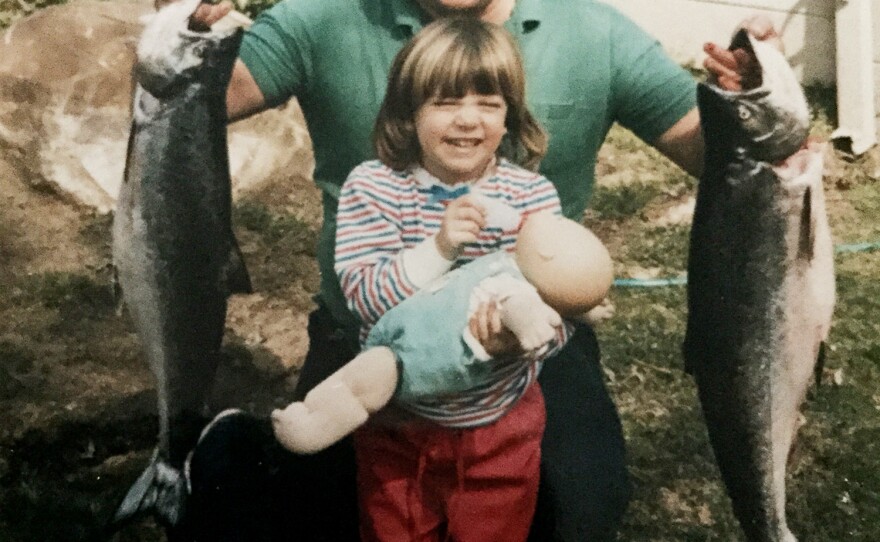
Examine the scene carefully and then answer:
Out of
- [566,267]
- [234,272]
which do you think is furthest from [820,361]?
[234,272]

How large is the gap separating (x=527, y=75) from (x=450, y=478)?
446mm

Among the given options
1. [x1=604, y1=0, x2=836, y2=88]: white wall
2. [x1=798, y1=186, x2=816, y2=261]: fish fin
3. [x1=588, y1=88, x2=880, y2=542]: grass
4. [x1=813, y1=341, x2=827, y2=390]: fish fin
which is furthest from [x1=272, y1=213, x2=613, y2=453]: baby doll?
[x1=588, y1=88, x2=880, y2=542]: grass

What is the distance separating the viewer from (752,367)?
1134mm

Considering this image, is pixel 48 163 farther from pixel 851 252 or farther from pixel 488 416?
pixel 851 252

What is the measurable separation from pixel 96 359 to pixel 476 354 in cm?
79

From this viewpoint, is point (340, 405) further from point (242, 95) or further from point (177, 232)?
point (242, 95)

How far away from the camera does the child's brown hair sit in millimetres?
1039

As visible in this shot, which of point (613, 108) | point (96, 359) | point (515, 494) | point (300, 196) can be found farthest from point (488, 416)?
point (96, 359)

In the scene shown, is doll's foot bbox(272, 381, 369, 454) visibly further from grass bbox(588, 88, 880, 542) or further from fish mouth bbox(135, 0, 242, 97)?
grass bbox(588, 88, 880, 542)

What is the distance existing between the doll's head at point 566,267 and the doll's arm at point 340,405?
6.9 inches

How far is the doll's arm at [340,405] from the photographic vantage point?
1026 mm

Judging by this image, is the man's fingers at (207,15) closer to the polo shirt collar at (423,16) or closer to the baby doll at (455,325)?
the polo shirt collar at (423,16)

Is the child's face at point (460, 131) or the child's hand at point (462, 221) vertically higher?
the child's face at point (460, 131)

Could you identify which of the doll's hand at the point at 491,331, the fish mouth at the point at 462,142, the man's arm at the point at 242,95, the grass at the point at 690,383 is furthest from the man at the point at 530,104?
the grass at the point at 690,383
